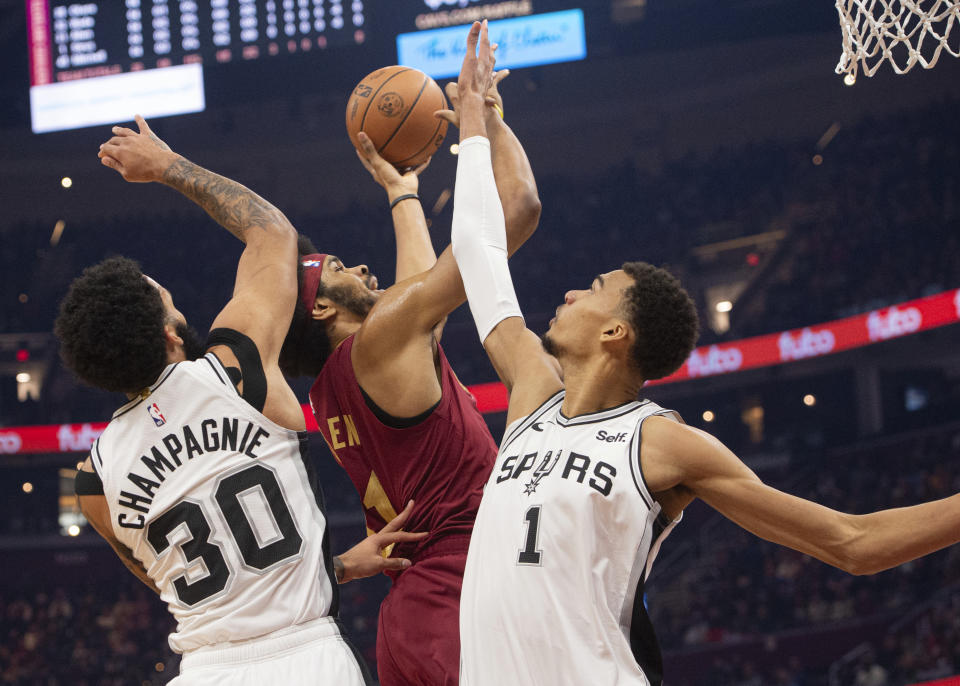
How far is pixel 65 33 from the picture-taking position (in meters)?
12.1

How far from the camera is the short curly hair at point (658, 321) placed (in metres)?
2.50

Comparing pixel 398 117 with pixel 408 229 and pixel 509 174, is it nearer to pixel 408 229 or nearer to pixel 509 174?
pixel 408 229

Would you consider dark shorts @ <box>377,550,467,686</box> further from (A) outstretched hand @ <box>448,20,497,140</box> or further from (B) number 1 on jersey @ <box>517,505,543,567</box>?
(A) outstretched hand @ <box>448,20,497,140</box>

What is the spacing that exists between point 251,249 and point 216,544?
0.91 metres

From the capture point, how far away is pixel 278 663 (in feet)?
8.14

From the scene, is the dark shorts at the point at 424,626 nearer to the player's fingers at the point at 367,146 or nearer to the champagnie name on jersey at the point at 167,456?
the champagnie name on jersey at the point at 167,456

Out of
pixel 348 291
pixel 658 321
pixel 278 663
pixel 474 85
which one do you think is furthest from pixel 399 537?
pixel 474 85

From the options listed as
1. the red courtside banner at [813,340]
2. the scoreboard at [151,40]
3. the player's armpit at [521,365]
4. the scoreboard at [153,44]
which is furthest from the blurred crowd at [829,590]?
the player's armpit at [521,365]

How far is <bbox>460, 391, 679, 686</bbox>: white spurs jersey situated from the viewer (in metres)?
2.18

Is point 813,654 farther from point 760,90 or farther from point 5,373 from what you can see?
point 5,373

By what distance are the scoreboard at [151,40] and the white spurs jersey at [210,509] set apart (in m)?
10.4

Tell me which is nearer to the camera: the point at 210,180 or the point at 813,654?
the point at 210,180

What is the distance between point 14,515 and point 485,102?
54.8 ft

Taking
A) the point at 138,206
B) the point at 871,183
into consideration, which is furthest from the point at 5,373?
the point at 871,183
